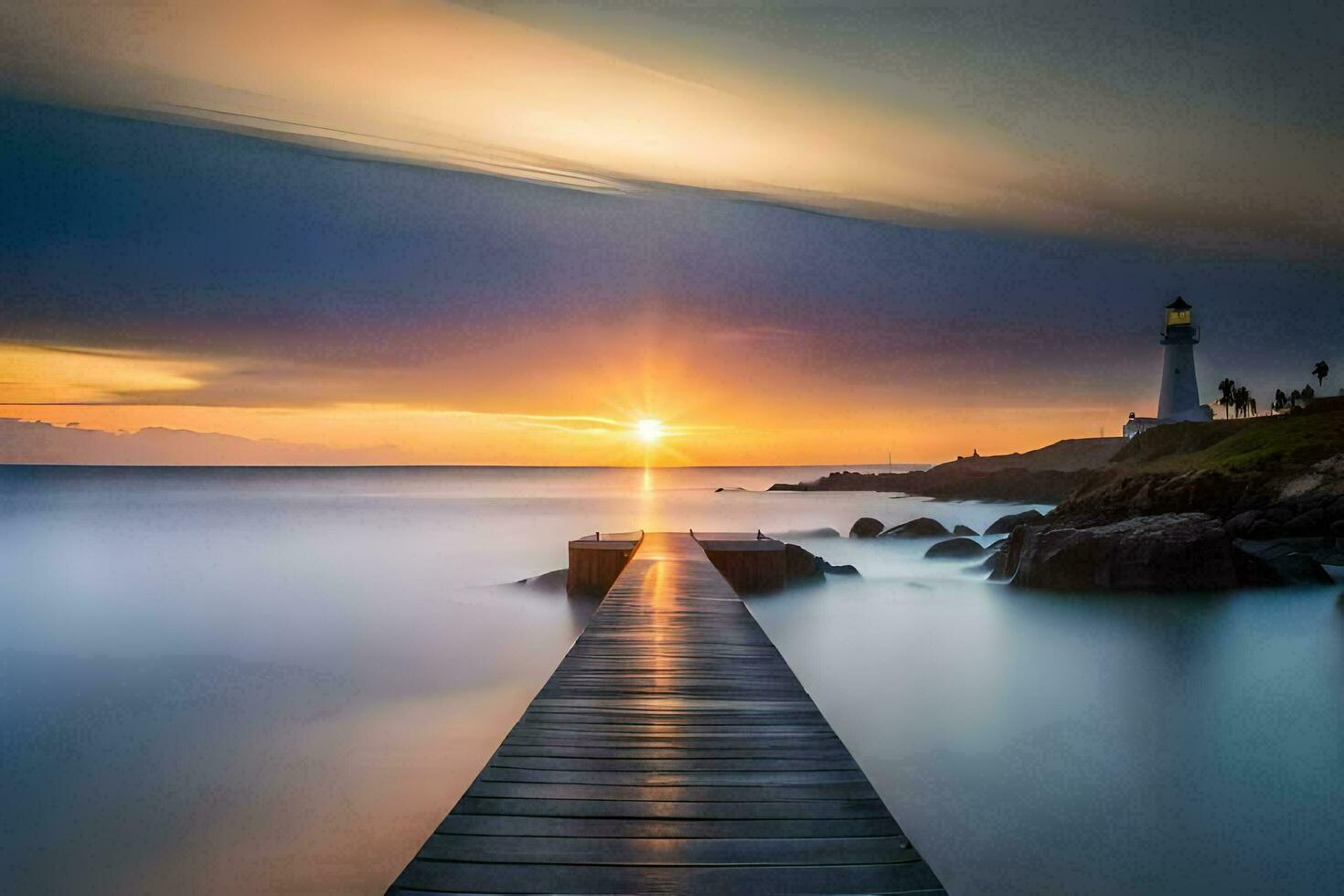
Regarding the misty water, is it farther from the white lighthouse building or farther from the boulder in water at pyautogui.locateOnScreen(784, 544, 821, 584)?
the white lighthouse building

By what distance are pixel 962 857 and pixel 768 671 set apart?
2718 millimetres

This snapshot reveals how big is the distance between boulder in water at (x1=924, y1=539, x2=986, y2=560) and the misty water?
1487 mm

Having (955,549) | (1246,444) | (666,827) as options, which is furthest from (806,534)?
(666,827)

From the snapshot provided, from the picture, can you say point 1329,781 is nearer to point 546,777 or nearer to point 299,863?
point 546,777

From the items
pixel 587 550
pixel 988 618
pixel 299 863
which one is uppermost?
pixel 587 550

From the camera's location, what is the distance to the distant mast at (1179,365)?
155 feet

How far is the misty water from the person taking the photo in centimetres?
746

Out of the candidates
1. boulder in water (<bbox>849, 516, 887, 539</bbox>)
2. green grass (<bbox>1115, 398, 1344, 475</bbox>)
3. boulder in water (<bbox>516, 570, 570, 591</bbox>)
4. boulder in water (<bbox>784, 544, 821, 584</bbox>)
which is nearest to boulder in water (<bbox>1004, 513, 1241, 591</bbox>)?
boulder in water (<bbox>784, 544, 821, 584</bbox>)

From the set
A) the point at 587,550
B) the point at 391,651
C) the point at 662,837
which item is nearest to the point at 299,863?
the point at 662,837

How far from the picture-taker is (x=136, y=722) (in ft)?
38.4

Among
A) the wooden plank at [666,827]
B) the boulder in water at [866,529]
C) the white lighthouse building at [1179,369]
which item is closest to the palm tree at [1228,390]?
the white lighthouse building at [1179,369]

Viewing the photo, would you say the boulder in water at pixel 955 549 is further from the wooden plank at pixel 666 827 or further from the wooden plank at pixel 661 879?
the wooden plank at pixel 661 879

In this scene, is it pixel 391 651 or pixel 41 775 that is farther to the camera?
pixel 391 651

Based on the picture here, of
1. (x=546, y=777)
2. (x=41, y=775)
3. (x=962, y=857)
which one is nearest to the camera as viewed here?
(x=546, y=777)
